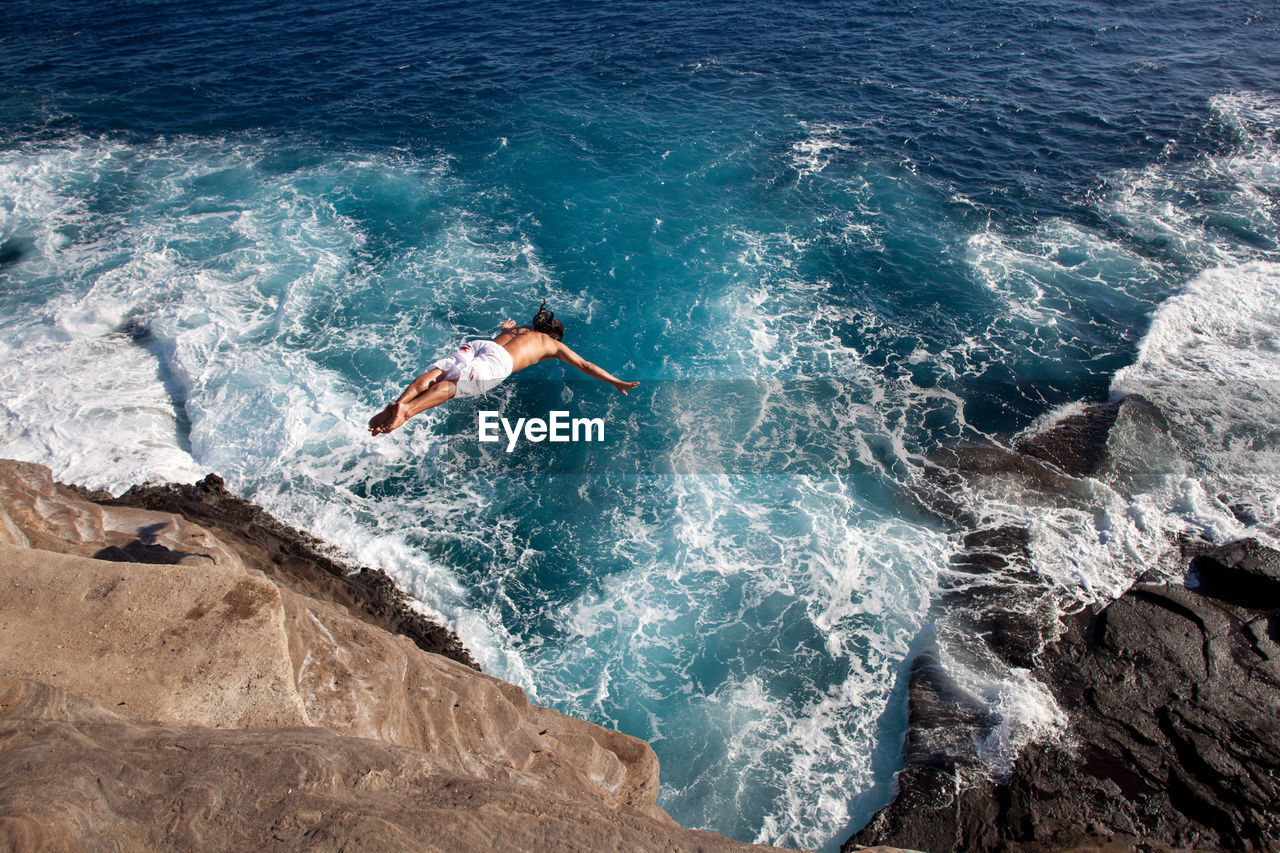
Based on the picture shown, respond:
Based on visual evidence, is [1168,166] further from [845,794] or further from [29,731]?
[29,731]

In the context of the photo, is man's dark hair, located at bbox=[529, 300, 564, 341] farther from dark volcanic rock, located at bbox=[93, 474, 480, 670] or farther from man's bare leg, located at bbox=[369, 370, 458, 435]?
dark volcanic rock, located at bbox=[93, 474, 480, 670]

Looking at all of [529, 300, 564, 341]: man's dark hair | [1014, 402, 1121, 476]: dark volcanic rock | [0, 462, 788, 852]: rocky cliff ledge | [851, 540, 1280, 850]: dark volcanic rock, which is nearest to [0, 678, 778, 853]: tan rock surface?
[0, 462, 788, 852]: rocky cliff ledge

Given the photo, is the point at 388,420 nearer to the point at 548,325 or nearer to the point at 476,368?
the point at 476,368

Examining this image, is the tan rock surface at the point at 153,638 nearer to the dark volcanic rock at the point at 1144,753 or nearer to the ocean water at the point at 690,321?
the ocean water at the point at 690,321

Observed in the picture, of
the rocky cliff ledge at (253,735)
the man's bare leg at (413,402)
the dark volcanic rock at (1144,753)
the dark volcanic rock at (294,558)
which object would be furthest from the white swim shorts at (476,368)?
the dark volcanic rock at (1144,753)

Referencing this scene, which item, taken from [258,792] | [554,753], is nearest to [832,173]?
[554,753]

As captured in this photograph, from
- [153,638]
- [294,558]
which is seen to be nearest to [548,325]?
[153,638]
